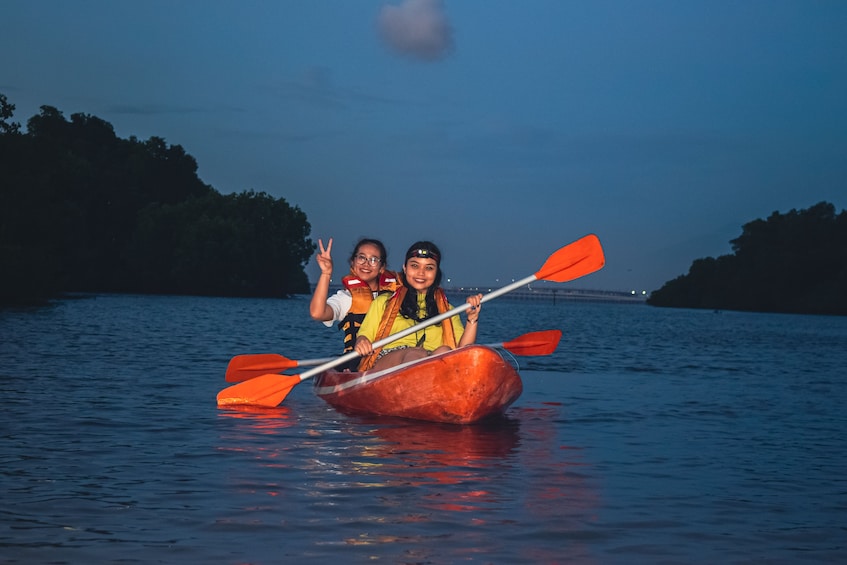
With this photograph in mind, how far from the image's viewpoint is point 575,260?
34.3ft

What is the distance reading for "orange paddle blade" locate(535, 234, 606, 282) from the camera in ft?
34.2

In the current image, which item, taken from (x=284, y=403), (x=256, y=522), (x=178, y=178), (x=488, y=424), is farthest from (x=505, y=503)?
(x=178, y=178)

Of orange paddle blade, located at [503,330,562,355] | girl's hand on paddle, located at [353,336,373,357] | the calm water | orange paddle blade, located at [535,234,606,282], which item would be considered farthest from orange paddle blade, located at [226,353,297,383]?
orange paddle blade, located at [535,234,606,282]

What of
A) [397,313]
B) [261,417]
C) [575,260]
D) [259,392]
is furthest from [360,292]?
[575,260]

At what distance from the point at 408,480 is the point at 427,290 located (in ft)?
9.96

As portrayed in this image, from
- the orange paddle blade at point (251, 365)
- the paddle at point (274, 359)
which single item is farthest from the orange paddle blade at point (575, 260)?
the orange paddle blade at point (251, 365)

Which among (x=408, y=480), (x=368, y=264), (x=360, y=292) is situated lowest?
(x=408, y=480)

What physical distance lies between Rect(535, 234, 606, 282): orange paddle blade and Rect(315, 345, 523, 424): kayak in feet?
4.90

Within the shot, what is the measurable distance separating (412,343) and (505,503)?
4054 mm

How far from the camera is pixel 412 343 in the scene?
9.88 meters

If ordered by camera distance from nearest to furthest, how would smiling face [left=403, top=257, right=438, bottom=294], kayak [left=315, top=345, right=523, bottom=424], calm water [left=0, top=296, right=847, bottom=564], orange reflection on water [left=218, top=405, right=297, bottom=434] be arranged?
calm water [left=0, top=296, right=847, bottom=564]
kayak [left=315, top=345, right=523, bottom=424]
orange reflection on water [left=218, top=405, right=297, bottom=434]
smiling face [left=403, top=257, right=438, bottom=294]

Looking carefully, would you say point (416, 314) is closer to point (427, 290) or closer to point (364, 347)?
point (427, 290)

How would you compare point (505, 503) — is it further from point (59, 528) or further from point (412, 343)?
point (412, 343)

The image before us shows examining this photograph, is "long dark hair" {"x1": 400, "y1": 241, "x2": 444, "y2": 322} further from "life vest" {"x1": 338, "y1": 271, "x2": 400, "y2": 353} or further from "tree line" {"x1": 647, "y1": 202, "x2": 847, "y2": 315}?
"tree line" {"x1": 647, "y1": 202, "x2": 847, "y2": 315}
